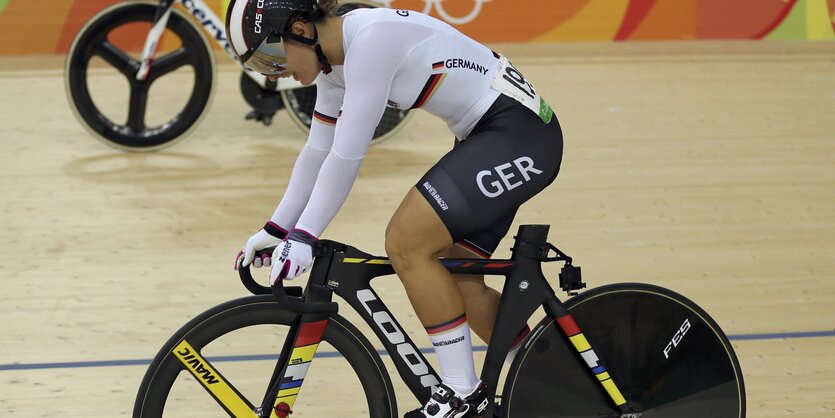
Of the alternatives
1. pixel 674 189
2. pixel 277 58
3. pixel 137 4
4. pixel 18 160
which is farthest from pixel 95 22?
pixel 277 58

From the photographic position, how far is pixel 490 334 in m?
2.79

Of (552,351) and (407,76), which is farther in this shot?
(552,351)

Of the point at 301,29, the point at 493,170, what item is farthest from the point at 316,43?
the point at 493,170

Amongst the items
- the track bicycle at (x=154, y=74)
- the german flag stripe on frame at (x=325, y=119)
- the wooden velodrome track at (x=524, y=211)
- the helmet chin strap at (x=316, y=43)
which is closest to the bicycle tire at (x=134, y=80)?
the track bicycle at (x=154, y=74)

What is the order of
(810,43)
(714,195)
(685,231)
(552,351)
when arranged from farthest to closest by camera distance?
(810,43) → (714,195) → (685,231) → (552,351)

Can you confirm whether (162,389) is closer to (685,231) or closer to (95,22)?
(685,231)

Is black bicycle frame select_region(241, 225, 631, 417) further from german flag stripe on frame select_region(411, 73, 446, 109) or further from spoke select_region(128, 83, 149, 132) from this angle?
spoke select_region(128, 83, 149, 132)

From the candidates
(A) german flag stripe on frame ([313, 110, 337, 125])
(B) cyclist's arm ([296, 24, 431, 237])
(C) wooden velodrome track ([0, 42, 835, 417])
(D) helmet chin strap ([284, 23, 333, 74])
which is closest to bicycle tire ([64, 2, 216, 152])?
(C) wooden velodrome track ([0, 42, 835, 417])

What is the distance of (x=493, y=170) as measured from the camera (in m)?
2.53

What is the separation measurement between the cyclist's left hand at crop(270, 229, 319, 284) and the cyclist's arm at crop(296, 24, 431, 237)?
0.09ft

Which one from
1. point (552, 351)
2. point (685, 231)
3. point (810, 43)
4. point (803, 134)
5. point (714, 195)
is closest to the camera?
point (552, 351)

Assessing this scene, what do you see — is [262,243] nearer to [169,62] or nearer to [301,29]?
[301,29]

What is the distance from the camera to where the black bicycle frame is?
2.51 m

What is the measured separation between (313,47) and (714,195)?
3.19 metres
